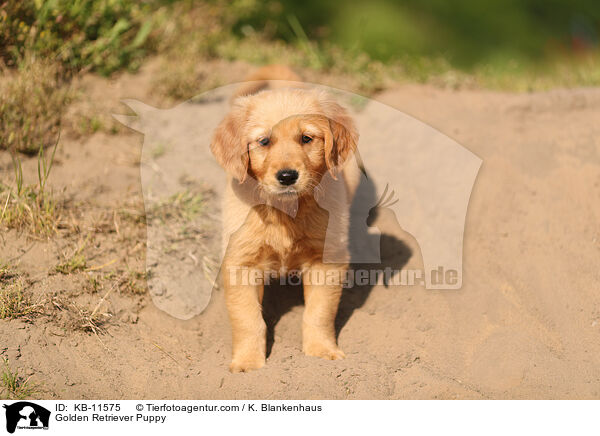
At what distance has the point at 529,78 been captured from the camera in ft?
20.7

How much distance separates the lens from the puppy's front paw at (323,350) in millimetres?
3443

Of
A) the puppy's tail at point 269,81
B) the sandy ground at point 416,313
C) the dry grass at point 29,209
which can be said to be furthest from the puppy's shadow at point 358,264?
the dry grass at point 29,209

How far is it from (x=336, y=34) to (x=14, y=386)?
6.06 metres

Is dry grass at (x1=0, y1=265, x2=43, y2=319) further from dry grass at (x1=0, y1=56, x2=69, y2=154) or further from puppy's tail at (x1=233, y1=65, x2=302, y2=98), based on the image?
puppy's tail at (x1=233, y1=65, x2=302, y2=98)

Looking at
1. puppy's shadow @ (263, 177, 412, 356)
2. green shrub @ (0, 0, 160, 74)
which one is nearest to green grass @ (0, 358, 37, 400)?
A: puppy's shadow @ (263, 177, 412, 356)

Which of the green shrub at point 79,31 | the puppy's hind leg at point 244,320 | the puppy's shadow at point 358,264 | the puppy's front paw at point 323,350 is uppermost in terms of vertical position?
the green shrub at point 79,31

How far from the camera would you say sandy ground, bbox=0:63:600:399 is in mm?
3170

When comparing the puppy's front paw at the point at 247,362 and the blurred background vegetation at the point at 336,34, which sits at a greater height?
the blurred background vegetation at the point at 336,34

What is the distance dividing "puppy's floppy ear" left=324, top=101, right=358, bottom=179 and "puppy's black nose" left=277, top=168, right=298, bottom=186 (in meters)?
0.32

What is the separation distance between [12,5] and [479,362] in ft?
15.3

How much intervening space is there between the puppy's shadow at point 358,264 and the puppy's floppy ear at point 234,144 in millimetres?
1129

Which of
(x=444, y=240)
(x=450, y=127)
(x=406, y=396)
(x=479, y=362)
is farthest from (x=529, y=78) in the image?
(x=406, y=396)

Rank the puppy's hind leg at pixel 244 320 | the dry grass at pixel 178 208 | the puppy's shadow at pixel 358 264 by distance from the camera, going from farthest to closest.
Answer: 1. the dry grass at pixel 178 208
2. the puppy's shadow at pixel 358 264
3. the puppy's hind leg at pixel 244 320

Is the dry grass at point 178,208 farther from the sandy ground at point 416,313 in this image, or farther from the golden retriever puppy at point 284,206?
the golden retriever puppy at point 284,206
